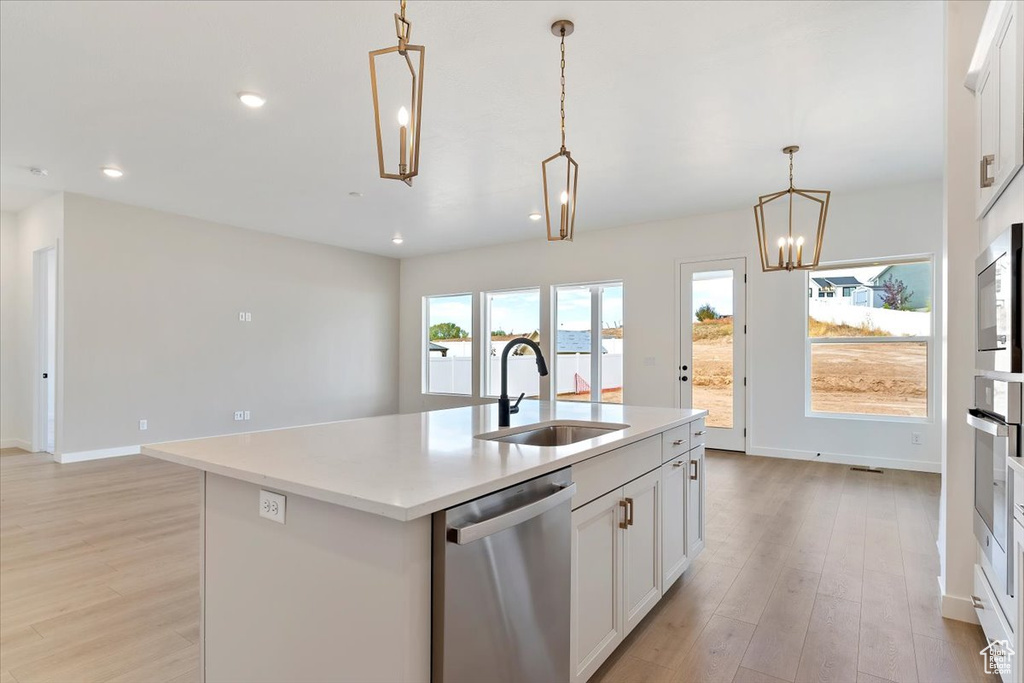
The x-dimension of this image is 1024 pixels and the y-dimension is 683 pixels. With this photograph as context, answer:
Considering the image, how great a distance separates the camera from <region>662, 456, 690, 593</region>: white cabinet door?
7.52 feet

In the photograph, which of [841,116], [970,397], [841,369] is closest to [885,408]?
[841,369]

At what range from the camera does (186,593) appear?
2.48 meters

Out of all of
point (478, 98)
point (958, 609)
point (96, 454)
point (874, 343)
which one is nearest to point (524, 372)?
point (874, 343)

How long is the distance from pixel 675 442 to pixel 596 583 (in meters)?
0.89

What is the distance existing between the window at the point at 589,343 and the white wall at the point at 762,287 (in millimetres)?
203

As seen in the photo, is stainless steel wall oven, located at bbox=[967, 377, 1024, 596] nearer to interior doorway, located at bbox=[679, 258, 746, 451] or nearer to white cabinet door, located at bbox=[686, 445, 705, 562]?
white cabinet door, located at bbox=[686, 445, 705, 562]

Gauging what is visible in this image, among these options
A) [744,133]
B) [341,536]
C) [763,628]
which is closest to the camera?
[341,536]

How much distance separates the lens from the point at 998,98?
182 centimetres

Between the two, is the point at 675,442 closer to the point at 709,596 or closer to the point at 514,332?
the point at 709,596

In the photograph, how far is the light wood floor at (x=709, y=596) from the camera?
6.31ft

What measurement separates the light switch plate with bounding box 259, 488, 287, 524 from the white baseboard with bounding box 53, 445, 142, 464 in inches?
219

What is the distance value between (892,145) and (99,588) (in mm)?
5942

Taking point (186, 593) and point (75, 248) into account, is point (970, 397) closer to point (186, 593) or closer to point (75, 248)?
point (186, 593)

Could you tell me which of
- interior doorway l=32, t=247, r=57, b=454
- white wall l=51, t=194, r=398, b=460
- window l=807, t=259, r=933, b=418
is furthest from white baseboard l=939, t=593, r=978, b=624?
interior doorway l=32, t=247, r=57, b=454
